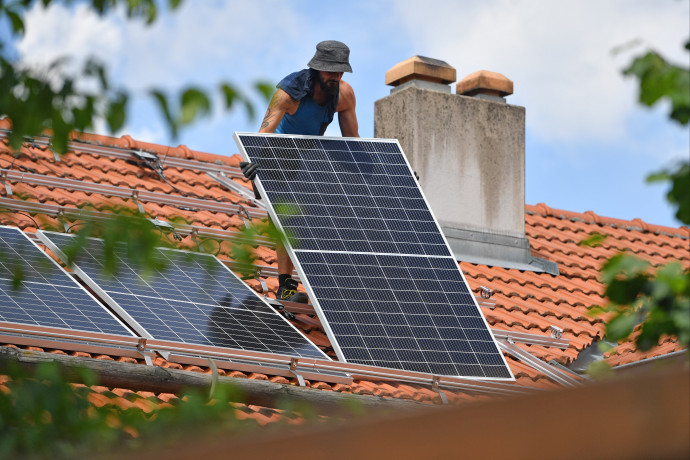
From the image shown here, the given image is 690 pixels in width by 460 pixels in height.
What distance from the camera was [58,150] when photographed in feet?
10.3

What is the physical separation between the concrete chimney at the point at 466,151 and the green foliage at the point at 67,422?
7.78 metres

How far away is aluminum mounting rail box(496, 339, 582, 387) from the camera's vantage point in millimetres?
8016

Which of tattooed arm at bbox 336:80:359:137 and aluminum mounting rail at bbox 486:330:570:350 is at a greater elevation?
tattooed arm at bbox 336:80:359:137

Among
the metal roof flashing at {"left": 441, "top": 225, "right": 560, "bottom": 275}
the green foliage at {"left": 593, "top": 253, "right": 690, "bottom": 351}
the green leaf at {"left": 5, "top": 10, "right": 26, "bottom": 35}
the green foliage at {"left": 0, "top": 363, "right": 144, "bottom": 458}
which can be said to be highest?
the metal roof flashing at {"left": 441, "top": 225, "right": 560, "bottom": 275}

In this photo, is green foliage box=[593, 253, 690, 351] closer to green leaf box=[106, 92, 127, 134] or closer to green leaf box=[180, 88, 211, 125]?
green leaf box=[180, 88, 211, 125]

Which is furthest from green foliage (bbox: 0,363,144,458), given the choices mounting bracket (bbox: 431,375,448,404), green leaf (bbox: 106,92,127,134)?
mounting bracket (bbox: 431,375,448,404)

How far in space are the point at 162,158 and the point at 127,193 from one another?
1857mm

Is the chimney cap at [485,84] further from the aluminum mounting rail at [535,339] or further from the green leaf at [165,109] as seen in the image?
the green leaf at [165,109]

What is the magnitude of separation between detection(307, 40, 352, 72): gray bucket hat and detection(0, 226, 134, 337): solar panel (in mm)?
2514

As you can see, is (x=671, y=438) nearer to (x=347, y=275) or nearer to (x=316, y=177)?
(x=347, y=275)

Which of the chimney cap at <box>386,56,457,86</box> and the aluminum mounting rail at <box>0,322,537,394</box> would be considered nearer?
the aluminum mounting rail at <box>0,322,537,394</box>

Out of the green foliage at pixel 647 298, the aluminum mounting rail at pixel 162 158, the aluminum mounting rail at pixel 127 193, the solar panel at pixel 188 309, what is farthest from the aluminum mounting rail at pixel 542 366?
the green foliage at pixel 647 298

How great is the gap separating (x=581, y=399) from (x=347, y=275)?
6141 millimetres

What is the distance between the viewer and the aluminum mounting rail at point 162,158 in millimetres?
11000
